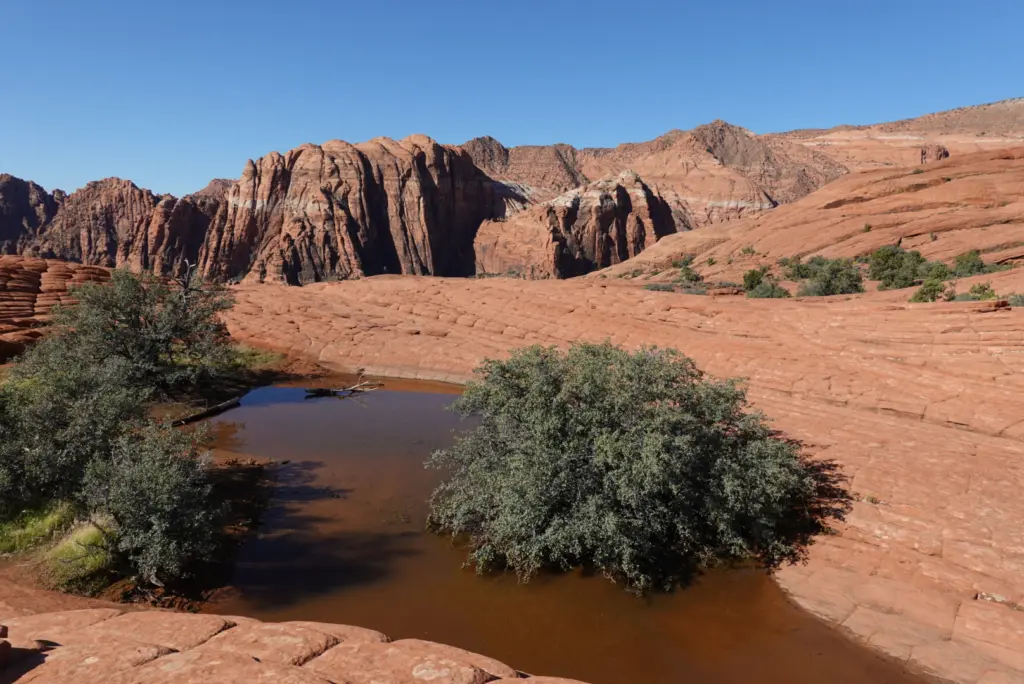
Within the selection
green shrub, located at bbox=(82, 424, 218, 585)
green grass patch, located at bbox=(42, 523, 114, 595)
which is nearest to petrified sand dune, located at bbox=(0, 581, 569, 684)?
green shrub, located at bbox=(82, 424, 218, 585)

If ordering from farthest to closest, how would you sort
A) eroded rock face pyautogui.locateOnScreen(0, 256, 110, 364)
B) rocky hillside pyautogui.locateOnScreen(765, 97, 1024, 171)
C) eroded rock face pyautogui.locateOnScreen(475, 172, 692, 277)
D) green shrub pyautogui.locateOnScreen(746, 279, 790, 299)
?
rocky hillside pyautogui.locateOnScreen(765, 97, 1024, 171), eroded rock face pyautogui.locateOnScreen(475, 172, 692, 277), green shrub pyautogui.locateOnScreen(746, 279, 790, 299), eroded rock face pyautogui.locateOnScreen(0, 256, 110, 364)

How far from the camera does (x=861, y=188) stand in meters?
54.1

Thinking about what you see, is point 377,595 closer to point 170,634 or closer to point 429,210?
point 170,634

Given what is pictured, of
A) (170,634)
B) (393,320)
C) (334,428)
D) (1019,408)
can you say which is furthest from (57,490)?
(1019,408)

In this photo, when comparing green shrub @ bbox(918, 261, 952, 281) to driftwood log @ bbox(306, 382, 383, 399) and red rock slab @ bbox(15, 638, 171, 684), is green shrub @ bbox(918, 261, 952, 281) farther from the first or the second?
red rock slab @ bbox(15, 638, 171, 684)

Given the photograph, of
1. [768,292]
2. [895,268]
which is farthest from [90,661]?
[895,268]

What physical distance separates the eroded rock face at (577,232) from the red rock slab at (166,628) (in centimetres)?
7918

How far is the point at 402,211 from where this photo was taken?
90.8 metres

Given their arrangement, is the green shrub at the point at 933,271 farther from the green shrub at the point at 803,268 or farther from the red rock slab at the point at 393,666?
the red rock slab at the point at 393,666

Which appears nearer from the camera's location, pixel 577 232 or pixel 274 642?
pixel 274 642

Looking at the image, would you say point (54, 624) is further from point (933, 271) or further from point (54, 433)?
point (933, 271)

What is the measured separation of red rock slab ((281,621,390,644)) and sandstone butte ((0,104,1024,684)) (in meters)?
0.06

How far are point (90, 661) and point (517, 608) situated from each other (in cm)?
749

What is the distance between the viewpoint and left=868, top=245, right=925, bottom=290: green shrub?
3359 centimetres
